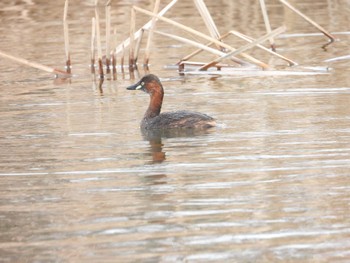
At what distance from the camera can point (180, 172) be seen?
9.21m

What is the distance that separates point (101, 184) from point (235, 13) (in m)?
13.3

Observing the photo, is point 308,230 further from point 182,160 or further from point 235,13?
point 235,13

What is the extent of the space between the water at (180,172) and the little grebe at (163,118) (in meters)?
0.19

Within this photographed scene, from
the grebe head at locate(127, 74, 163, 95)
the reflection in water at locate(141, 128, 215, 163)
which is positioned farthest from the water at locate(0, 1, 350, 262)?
the grebe head at locate(127, 74, 163, 95)

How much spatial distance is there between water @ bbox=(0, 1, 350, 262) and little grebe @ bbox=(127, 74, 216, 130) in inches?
7.5

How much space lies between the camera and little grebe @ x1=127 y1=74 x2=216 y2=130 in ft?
37.0

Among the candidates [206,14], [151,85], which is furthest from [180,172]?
[206,14]

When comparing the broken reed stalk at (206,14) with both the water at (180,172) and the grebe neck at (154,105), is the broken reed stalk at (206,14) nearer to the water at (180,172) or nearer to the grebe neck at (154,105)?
the water at (180,172)

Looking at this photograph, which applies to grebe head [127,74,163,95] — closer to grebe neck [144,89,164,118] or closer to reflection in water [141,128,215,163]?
grebe neck [144,89,164,118]

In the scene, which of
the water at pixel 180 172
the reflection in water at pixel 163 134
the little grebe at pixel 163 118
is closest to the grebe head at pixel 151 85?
the little grebe at pixel 163 118

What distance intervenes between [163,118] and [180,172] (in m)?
2.57

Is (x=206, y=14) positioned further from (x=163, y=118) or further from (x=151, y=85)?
(x=163, y=118)

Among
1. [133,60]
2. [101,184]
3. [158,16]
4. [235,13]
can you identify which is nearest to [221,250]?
[101,184]

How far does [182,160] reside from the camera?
974 centimetres
